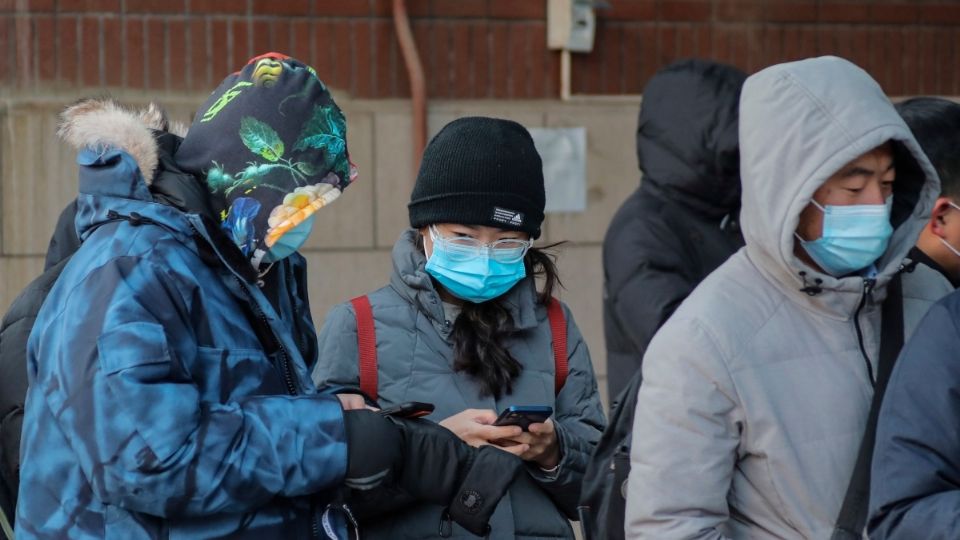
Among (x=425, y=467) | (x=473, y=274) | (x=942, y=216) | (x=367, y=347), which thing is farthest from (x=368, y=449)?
(x=942, y=216)

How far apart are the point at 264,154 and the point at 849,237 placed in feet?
3.50

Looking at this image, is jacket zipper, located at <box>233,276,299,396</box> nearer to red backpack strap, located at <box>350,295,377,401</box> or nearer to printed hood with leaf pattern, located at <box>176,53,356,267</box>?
printed hood with leaf pattern, located at <box>176,53,356,267</box>

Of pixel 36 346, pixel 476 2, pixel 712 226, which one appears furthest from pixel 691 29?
pixel 36 346

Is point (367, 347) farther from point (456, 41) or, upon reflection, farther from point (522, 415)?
point (456, 41)

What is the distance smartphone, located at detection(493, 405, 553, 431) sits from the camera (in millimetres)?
2844

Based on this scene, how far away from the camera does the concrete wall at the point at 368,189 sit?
19.3 feet

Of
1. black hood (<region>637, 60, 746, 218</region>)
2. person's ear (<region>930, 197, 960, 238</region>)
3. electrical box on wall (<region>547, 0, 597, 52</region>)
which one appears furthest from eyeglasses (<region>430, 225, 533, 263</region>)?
electrical box on wall (<region>547, 0, 597, 52</region>)

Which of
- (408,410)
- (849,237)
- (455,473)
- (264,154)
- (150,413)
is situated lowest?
(455,473)

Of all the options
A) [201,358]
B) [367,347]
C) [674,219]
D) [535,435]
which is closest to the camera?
[201,358]

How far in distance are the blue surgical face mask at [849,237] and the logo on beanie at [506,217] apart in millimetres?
715

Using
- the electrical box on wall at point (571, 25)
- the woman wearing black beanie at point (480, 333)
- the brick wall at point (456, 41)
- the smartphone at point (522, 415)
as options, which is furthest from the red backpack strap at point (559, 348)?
the electrical box on wall at point (571, 25)

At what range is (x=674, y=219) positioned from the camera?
429cm

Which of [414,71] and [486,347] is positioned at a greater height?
[414,71]

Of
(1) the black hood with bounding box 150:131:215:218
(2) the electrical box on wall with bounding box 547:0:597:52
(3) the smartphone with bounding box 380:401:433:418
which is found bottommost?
(3) the smartphone with bounding box 380:401:433:418
